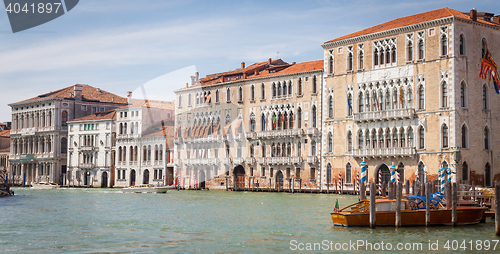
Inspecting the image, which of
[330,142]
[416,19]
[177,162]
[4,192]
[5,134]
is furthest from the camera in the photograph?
[5,134]

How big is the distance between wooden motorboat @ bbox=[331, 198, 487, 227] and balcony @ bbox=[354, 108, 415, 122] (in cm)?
1900

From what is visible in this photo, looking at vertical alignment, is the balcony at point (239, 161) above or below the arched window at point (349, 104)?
below

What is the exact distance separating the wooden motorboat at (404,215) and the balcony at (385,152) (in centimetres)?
1849

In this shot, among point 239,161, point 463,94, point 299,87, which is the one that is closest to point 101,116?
point 239,161

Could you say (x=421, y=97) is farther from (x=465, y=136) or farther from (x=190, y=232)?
(x=190, y=232)

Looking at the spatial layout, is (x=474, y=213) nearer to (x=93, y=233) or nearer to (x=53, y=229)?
(x=93, y=233)

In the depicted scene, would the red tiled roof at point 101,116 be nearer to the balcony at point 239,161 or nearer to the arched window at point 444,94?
the balcony at point 239,161

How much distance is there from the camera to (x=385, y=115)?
4309cm

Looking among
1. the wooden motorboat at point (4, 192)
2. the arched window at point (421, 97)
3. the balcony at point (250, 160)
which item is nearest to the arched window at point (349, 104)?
the arched window at point (421, 97)

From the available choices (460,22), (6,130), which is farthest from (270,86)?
(6,130)

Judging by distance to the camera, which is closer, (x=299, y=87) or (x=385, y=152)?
(x=385, y=152)

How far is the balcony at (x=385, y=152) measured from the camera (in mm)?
41469

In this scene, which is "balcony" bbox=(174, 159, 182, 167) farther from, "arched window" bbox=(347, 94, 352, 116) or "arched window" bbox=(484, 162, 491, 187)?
"arched window" bbox=(484, 162, 491, 187)

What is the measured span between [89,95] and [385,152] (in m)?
44.1
